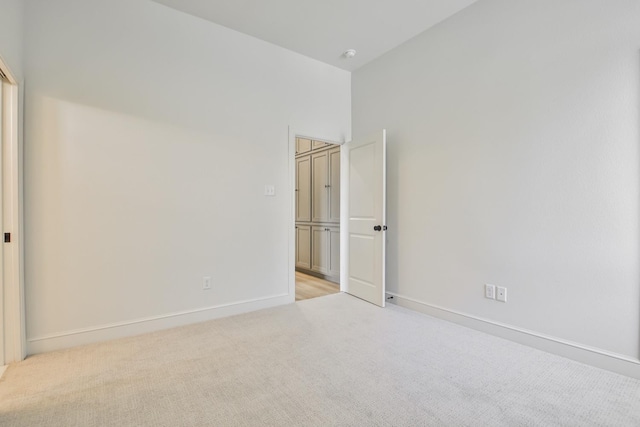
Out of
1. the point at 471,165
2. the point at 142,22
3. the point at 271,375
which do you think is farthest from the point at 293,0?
the point at 271,375

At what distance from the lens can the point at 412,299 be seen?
128 inches

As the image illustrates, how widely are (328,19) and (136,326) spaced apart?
3298 mm

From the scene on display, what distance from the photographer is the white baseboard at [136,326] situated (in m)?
2.25

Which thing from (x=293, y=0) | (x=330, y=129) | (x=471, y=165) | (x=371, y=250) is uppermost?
(x=293, y=0)

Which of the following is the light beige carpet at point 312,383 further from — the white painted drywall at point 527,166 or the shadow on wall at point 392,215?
the shadow on wall at point 392,215

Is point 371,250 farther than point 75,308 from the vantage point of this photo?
Yes

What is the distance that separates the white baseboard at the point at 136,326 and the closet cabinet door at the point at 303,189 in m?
2.11

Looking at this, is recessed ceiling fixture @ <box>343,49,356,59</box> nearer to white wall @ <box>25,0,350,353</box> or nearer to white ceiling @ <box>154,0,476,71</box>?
white ceiling @ <box>154,0,476,71</box>

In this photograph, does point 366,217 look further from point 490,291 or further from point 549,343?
point 549,343

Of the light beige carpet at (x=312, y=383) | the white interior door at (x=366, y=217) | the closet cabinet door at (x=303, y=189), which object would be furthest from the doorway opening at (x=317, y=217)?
the light beige carpet at (x=312, y=383)

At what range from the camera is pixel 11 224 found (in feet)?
6.68

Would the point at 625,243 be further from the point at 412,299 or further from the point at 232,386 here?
the point at 232,386

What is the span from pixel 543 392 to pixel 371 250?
1.99 meters

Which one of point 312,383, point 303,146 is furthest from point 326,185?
point 312,383
